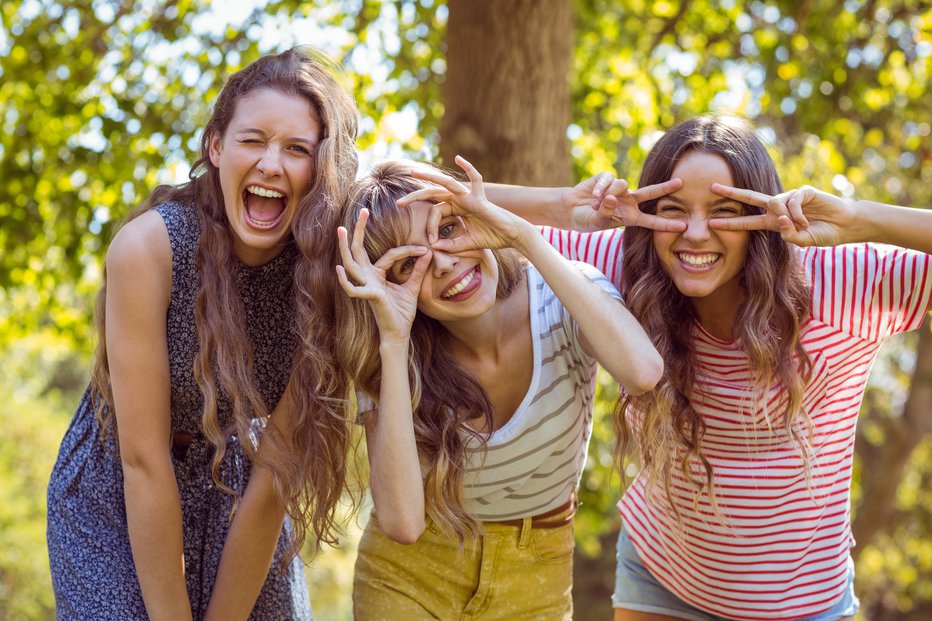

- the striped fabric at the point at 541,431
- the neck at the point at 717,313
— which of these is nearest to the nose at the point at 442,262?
the striped fabric at the point at 541,431

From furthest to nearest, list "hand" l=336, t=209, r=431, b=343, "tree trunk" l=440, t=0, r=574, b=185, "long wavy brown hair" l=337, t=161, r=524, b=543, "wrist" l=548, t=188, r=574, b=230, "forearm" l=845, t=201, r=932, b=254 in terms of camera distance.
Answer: "tree trunk" l=440, t=0, r=574, b=185
"wrist" l=548, t=188, r=574, b=230
"long wavy brown hair" l=337, t=161, r=524, b=543
"hand" l=336, t=209, r=431, b=343
"forearm" l=845, t=201, r=932, b=254

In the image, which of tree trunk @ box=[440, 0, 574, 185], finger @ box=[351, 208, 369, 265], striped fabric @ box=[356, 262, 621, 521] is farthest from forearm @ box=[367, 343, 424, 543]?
tree trunk @ box=[440, 0, 574, 185]

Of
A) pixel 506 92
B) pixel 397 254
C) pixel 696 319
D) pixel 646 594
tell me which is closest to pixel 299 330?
pixel 397 254

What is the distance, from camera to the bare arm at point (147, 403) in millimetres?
2930

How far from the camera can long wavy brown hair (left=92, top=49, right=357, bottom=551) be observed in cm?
303

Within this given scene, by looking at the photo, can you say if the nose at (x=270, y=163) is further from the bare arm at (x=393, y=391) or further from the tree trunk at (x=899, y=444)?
the tree trunk at (x=899, y=444)

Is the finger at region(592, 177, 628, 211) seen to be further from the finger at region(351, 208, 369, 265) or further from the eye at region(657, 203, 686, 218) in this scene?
the finger at region(351, 208, 369, 265)

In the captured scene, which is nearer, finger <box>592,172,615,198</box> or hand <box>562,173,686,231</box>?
hand <box>562,173,686,231</box>

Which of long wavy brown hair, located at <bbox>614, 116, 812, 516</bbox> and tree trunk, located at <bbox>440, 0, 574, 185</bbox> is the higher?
tree trunk, located at <bbox>440, 0, 574, 185</bbox>

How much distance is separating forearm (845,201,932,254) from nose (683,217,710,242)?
0.44 m

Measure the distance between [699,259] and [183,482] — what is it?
1.80 meters

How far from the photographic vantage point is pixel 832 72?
645 centimetres

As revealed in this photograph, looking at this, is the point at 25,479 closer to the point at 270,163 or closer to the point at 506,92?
the point at 506,92

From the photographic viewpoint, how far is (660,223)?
121 inches
